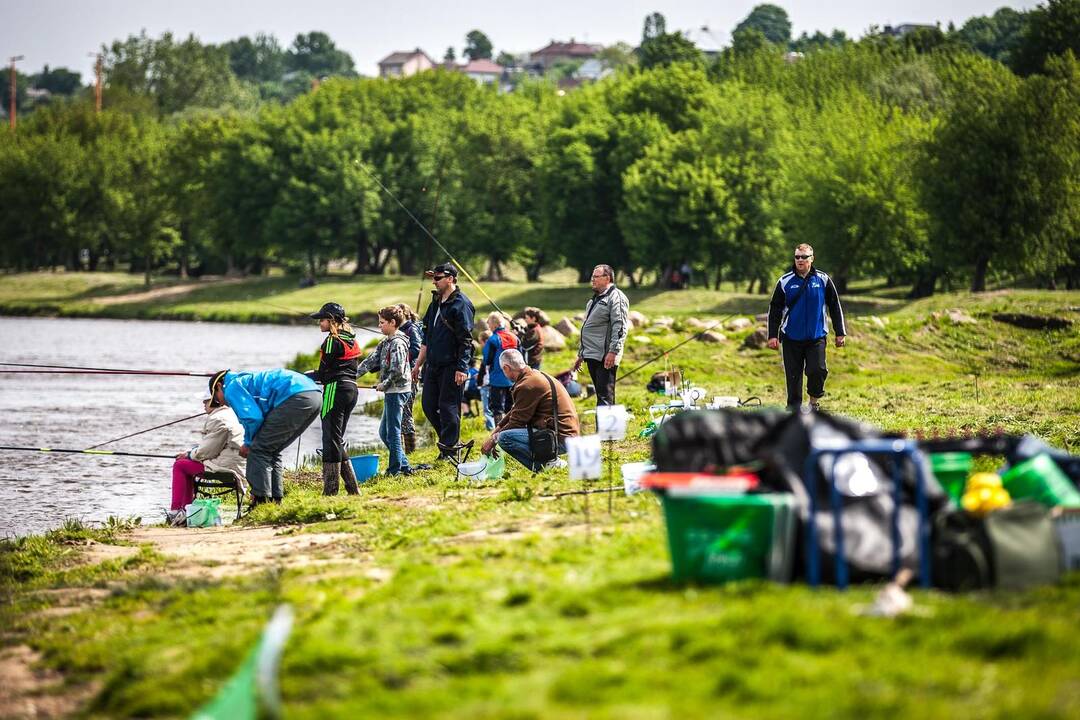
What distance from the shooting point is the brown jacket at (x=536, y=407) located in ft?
41.8

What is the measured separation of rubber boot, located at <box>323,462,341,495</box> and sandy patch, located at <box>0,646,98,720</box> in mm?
5599

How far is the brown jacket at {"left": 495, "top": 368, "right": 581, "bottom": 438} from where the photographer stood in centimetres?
1273

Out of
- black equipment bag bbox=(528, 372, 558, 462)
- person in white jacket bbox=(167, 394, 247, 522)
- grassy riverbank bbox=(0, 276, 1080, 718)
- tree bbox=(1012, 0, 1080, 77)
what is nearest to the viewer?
grassy riverbank bbox=(0, 276, 1080, 718)

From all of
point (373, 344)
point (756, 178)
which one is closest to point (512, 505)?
point (373, 344)

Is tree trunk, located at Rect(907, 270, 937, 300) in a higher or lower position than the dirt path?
lower

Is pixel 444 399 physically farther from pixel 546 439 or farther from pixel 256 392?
pixel 256 392

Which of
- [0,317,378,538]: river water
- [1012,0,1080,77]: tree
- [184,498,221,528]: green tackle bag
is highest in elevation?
[1012,0,1080,77]: tree

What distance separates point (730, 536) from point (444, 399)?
27.6 ft

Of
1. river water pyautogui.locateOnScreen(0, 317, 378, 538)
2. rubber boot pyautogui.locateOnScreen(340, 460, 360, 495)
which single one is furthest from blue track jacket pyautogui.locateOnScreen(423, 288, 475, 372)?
river water pyautogui.locateOnScreen(0, 317, 378, 538)

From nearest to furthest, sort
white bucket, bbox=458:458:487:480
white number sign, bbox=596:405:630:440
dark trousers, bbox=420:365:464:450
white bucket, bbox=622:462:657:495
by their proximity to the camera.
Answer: white number sign, bbox=596:405:630:440 < white bucket, bbox=622:462:657:495 < white bucket, bbox=458:458:487:480 < dark trousers, bbox=420:365:464:450

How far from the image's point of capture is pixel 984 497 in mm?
6750

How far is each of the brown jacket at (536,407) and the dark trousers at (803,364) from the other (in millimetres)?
2415

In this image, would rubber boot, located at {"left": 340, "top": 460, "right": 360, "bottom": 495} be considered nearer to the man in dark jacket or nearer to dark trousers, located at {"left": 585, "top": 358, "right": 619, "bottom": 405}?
the man in dark jacket

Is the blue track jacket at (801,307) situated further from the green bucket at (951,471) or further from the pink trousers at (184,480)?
the green bucket at (951,471)
